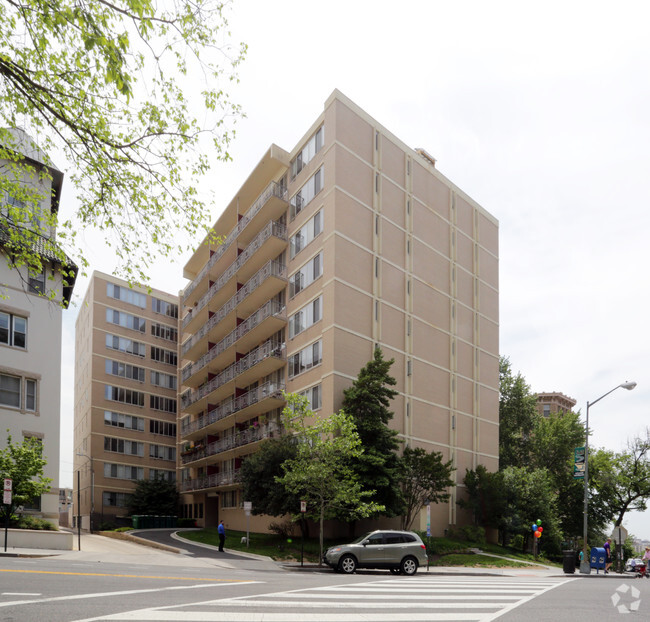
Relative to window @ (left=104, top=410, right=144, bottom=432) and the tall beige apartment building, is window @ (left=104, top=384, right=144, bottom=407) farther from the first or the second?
the tall beige apartment building

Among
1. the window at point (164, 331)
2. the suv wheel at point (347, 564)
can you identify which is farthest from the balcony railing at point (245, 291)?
the suv wheel at point (347, 564)

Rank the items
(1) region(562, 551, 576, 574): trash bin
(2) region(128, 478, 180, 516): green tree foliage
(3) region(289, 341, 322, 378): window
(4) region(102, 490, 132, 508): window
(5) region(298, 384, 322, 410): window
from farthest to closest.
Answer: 1. (4) region(102, 490, 132, 508): window
2. (2) region(128, 478, 180, 516): green tree foliage
3. (3) region(289, 341, 322, 378): window
4. (5) region(298, 384, 322, 410): window
5. (1) region(562, 551, 576, 574): trash bin

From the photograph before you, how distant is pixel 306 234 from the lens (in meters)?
41.5

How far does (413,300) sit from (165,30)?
35.2m

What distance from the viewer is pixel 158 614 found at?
963 centimetres

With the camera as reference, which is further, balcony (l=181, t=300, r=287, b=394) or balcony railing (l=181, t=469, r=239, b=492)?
balcony railing (l=181, t=469, r=239, b=492)

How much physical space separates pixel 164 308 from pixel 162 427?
12564mm

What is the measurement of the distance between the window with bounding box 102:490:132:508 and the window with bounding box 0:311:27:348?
30778 millimetres

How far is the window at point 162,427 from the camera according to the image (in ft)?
223

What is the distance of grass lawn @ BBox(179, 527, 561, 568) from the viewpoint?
31.8m

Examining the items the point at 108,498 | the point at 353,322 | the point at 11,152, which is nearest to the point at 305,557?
the point at 353,322

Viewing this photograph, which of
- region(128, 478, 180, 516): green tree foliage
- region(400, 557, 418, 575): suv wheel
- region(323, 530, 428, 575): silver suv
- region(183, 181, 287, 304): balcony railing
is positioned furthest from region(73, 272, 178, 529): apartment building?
region(400, 557, 418, 575): suv wheel

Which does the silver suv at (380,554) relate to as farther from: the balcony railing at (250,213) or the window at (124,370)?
the window at (124,370)

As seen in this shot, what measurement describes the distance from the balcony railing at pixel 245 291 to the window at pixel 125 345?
10.3 metres
